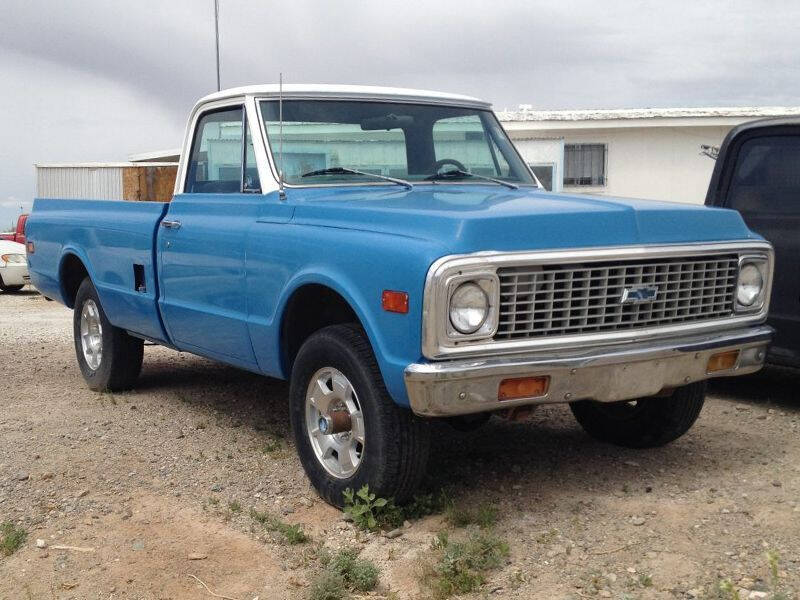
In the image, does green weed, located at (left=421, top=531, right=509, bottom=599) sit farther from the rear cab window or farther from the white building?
the white building

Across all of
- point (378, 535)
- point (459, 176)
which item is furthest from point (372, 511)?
point (459, 176)

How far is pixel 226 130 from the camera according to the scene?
6113 mm

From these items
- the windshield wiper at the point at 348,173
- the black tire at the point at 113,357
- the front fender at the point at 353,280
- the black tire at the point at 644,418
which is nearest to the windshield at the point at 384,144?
the windshield wiper at the point at 348,173

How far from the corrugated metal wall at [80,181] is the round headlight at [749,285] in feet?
31.1

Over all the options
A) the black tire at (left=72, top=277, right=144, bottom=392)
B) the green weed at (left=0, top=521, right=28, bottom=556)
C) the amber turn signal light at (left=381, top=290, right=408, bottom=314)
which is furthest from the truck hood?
the black tire at (left=72, top=277, right=144, bottom=392)

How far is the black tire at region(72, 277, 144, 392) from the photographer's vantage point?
7375 millimetres

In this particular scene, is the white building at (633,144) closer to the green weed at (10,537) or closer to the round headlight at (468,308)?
the round headlight at (468,308)

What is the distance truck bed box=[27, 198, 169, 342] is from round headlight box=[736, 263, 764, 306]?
3435 millimetres

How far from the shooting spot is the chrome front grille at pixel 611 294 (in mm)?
4242

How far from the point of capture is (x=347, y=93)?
19.5 ft

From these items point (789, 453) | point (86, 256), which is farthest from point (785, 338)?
point (86, 256)

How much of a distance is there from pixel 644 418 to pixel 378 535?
5.99 feet

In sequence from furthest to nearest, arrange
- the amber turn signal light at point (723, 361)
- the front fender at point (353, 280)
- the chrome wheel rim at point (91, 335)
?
the chrome wheel rim at point (91, 335)
the amber turn signal light at point (723, 361)
the front fender at point (353, 280)

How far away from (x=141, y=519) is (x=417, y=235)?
6.19 ft
